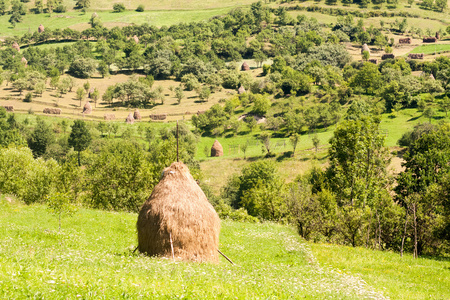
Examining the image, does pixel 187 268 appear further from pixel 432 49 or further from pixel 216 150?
pixel 432 49

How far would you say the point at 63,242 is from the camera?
2338 centimetres

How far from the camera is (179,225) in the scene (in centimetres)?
2142

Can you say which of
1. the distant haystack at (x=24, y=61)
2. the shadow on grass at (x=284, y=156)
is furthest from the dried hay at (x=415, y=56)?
the distant haystack at (x=24, y=61)

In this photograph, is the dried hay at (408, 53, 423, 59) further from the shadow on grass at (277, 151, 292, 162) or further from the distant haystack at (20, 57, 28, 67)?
the distant haystack at (20, 57, 28, 67)

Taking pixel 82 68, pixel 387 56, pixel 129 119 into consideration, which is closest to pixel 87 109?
pixel 129 119

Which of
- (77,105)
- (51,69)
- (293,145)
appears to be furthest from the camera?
(51,69)

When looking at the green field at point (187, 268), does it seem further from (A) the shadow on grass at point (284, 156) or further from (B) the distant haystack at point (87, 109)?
(B) the distant haystack at point (87, 109)

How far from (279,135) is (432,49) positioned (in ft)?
351

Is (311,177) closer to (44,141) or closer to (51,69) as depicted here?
(44,141)

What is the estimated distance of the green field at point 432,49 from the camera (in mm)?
178738

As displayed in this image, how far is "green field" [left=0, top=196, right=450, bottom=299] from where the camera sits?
13.0 meters

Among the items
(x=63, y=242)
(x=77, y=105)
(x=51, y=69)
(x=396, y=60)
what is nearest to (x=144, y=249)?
(x=63, y=242)

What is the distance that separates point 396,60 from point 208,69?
7465 cm

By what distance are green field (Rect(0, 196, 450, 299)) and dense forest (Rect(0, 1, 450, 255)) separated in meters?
4.44
